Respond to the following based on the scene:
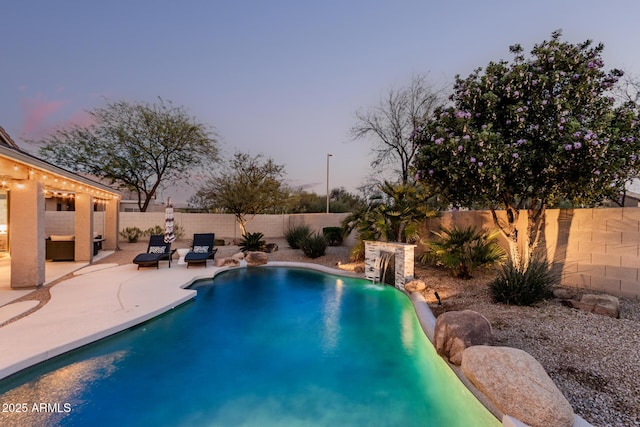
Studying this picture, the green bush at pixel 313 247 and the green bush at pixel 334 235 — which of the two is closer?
the green bush at pixel 313 247

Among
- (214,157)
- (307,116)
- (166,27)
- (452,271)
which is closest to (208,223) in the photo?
(214,157)

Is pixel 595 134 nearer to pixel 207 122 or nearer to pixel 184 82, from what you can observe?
pixel 184 82

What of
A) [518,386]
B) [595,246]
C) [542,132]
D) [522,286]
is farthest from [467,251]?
[518,386]

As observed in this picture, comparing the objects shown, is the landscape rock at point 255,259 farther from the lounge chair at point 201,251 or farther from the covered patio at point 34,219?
the covered patio at point 34,219

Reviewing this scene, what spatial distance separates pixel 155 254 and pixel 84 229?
9.83ft

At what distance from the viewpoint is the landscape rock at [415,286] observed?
7.59 metres

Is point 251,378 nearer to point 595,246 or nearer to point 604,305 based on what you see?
point 604,305

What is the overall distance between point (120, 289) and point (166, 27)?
928cm

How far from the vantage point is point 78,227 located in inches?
424

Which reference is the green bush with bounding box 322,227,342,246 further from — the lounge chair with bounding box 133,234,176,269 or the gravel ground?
the gravel ground

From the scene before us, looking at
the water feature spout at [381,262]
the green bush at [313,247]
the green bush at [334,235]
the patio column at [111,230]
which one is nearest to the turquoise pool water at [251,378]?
the water feature spout at [381,262]

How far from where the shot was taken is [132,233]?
1705cm

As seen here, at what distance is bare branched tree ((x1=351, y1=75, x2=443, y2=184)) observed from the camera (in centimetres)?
1374

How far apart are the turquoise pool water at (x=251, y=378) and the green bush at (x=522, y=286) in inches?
72.9
